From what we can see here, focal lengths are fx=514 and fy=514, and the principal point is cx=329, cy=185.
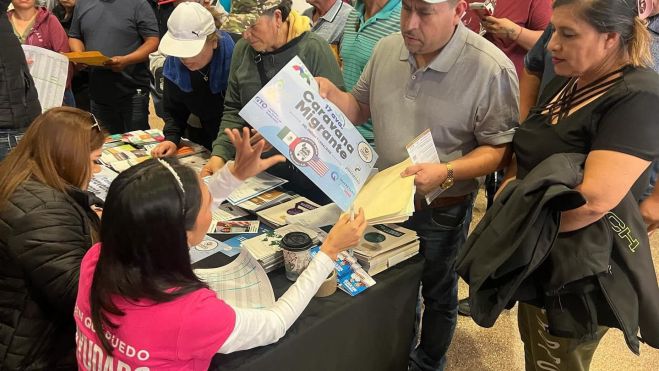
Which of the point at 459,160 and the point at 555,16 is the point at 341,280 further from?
the point at 555,16

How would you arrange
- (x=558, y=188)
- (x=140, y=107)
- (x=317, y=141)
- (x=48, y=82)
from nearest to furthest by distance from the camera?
(x=558, y=188), (x=317, y=141), (x=48, y=82), (x=140, y=107)

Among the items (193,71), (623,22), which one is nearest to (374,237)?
(623,22)

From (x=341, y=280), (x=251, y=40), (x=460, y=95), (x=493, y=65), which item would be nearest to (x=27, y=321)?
(x=341, y=280)

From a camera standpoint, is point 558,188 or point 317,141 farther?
point 317,141

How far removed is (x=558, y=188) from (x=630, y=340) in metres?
0.41

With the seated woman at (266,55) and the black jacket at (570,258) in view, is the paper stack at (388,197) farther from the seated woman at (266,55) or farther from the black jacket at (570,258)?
the seated woman at (266,55)

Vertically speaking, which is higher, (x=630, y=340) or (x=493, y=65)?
(x=493, y=65)

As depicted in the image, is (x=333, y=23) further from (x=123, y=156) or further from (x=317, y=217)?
(x=317, y=217)

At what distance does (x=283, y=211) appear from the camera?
1841mm

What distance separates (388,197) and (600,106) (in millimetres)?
576

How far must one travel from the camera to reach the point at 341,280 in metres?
1.46

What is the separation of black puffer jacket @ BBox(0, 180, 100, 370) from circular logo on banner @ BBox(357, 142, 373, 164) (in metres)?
0.80

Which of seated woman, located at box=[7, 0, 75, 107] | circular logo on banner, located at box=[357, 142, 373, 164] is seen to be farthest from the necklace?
seated woman, located at box=[7, 0, 75, 107]

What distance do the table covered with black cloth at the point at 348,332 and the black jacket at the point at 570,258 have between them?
0.33 metres
